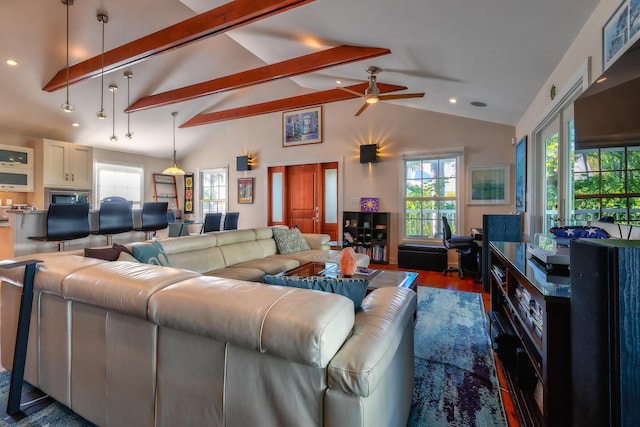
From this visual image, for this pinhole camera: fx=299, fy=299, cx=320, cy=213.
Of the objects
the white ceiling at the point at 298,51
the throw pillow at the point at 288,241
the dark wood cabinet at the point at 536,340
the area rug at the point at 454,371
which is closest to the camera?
the dark wood cabinet at the point at 536,340

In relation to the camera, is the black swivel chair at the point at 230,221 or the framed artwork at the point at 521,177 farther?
the black swivel chair at the point at 230,221

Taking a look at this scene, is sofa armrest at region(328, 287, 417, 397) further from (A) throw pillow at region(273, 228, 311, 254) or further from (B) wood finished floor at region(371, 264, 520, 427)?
(A) throw pillow at region(273, 228, 311, 254)

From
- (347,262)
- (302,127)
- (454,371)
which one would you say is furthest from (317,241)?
(302,127)

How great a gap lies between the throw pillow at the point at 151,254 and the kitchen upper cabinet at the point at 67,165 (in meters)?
4.72

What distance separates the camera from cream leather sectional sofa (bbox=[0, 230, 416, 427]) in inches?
35.3

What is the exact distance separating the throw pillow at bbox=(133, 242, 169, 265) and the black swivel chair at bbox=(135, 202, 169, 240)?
2.42 meters

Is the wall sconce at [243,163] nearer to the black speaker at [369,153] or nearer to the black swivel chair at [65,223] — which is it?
the black speaker at [369,153]

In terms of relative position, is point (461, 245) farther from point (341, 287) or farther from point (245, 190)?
point (245, 190)

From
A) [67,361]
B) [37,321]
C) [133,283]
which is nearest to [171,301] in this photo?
[133,283]

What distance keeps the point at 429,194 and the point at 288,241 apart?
293cm

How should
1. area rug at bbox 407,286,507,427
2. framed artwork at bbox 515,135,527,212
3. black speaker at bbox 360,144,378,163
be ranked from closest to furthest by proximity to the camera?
area rug at bbox 407,286,507,427, framed artwork at bbox 515,135,527,212, black speaker at bbox 360,144,378,163

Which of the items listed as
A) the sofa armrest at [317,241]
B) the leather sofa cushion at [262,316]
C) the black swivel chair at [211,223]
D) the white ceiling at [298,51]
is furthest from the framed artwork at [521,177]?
the black swivel chair at [211,223]

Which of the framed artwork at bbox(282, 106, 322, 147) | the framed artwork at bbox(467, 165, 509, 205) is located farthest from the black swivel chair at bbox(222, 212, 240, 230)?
the framed artwork at bbox(467, 165, 509, 205)

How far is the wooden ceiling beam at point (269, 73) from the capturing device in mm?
3463
